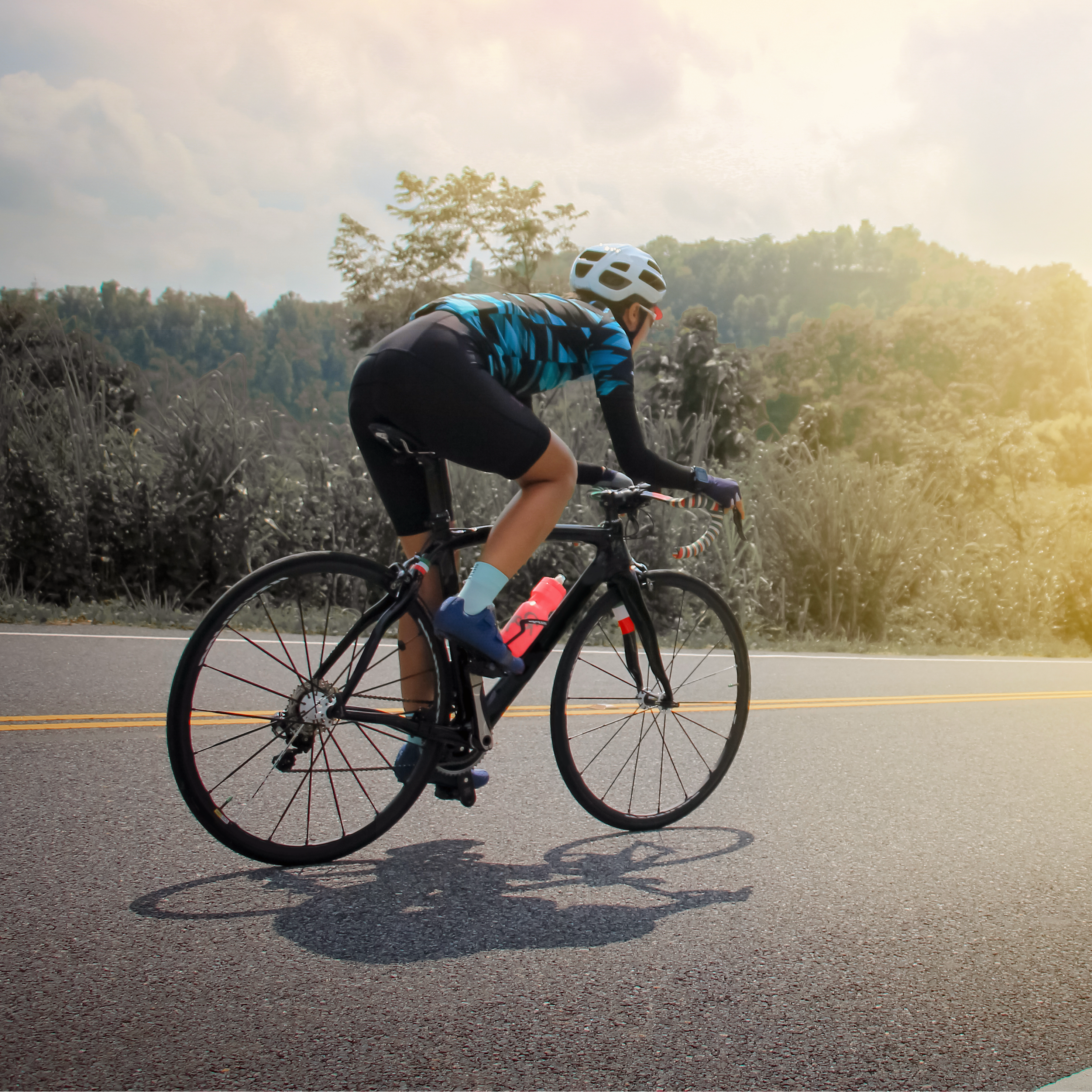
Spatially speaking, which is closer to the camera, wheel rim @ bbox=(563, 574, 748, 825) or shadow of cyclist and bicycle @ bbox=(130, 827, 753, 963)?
shadow of cyclist and bicycle @ bbox=(130, 827, 753, 963)

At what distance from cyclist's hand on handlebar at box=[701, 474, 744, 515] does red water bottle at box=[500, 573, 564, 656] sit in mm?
613

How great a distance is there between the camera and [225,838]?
3352mm

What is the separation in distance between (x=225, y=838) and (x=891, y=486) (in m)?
13.9

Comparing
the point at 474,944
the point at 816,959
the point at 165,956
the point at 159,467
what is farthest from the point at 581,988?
the point at 159,467

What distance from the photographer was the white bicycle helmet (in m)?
3.81

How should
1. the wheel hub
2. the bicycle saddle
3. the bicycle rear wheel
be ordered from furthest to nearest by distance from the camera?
the bicycle saddle → the wheel hub → the bicycle rear wheel

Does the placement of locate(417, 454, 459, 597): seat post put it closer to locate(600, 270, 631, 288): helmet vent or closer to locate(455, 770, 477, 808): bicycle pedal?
locate(455, 770, 477, 808): bicycle pedal

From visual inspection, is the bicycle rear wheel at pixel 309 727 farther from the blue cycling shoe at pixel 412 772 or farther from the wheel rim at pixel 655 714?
the wheel rim at pixel 655 714

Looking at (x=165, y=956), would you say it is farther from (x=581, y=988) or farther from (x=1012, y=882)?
(x=1012, y=882)

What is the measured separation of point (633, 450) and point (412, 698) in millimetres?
1127

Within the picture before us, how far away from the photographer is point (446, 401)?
11.2 ft

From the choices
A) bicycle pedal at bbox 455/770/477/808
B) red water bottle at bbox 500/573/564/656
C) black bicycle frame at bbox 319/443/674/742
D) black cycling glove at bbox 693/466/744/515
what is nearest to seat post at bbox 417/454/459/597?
black bicycle frame at bbox 319/443/674/742

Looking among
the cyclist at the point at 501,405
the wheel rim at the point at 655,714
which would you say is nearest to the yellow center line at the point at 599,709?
the wheel rim at the point at 655,714

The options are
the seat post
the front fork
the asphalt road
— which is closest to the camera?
the asphalt road
